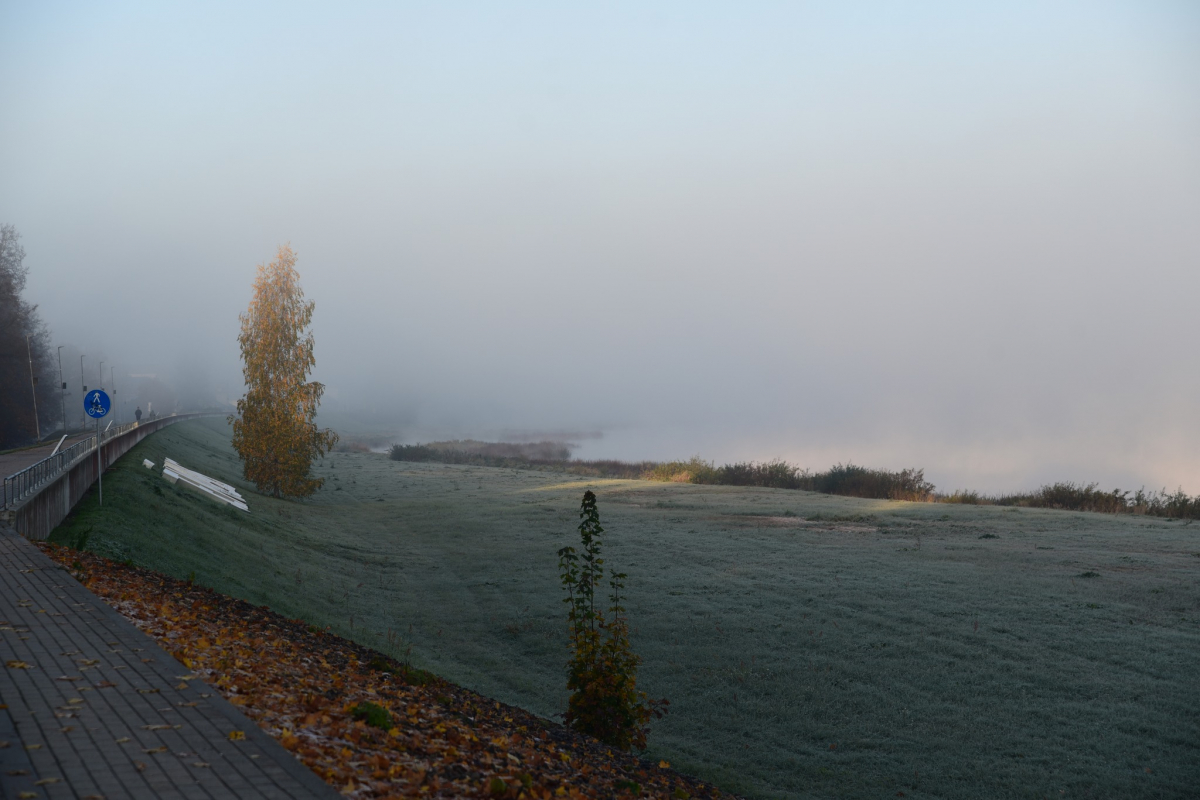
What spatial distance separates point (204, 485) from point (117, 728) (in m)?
25.5

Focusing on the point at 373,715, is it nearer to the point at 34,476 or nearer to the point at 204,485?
the point at 34,476

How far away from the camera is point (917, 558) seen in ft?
63.2

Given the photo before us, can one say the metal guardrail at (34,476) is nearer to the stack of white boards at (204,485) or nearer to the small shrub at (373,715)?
the stack of white boards at (204,485)

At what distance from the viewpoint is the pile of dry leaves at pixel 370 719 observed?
536 centimetres

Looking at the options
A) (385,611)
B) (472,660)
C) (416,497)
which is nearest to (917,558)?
(472,660)

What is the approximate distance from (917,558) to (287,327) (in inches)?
1129

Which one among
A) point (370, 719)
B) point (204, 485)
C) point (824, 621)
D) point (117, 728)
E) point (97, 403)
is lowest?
point (824, 621)

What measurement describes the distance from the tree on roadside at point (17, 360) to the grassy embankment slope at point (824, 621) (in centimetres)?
4093

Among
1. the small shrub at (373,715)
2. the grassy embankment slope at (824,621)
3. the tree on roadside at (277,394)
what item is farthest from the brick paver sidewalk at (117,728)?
the tree on roadside at (277,394)

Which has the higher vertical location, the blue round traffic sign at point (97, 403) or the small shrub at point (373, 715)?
the blue round traffic sign at point (97, 403)

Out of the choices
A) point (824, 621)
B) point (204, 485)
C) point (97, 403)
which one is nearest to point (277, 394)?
point (204, 485)

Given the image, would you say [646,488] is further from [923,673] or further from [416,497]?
[923,673]

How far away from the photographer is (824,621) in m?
14.2

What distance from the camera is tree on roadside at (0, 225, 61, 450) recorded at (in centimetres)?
5634
